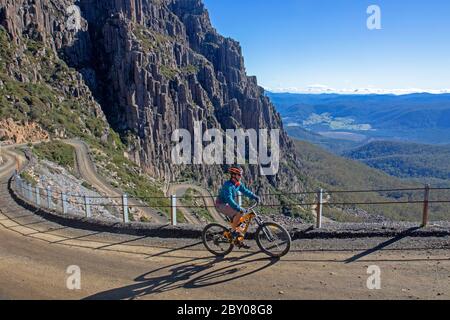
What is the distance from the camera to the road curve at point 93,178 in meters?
49.2

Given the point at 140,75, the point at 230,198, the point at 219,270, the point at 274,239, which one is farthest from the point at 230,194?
the point at 140,75

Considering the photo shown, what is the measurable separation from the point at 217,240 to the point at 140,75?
10166 cm

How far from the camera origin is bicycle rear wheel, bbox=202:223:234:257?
10484 mm

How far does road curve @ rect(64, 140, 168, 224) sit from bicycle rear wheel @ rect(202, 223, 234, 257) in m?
35.5

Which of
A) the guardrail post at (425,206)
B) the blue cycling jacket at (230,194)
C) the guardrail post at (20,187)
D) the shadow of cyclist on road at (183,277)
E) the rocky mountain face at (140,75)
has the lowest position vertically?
the shadow of cyclist on road at (183,277)

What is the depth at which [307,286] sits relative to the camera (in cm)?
827

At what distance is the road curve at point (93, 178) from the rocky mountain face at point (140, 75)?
25.8 metres

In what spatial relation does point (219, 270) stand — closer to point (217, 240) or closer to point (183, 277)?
point (183, 277)

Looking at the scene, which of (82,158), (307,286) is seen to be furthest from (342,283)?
(82,158)

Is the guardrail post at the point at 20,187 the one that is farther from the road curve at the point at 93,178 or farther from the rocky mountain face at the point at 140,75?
the rocky mountain face at the point at 140,75

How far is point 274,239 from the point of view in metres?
10.2

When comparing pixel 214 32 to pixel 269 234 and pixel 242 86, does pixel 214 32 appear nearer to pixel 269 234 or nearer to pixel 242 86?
pixel 242 86

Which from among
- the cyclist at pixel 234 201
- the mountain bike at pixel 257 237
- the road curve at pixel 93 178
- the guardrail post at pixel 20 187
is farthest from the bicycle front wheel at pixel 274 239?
the road curve at pixel 93 178
